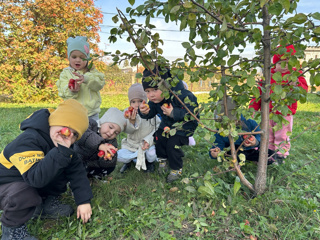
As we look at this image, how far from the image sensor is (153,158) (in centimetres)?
273

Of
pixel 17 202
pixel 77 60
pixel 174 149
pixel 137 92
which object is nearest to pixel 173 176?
pixel 174 149

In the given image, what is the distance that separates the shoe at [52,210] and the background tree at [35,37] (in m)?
10.5

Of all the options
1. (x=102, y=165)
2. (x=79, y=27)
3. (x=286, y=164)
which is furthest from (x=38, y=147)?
(x=79, y=27)

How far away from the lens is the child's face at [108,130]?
96.7 inches

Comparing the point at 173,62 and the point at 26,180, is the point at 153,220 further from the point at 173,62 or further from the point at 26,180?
the point at 173,62

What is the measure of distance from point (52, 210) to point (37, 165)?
58 cm

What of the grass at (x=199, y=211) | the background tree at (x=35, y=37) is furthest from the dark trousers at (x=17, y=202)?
the background tree at (x=35, y=37)

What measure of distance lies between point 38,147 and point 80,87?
148 cm

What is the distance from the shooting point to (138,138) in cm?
286

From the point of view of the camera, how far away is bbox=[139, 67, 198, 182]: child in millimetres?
2342

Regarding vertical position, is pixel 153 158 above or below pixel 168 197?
above

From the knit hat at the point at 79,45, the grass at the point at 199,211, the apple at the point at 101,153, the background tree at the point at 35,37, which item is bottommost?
the grass at the point at 199,211

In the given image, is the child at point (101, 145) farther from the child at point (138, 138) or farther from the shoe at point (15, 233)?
the shoe at point (15, 233)

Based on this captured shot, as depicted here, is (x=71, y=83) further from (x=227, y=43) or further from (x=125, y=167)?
(x=227, y=43)
